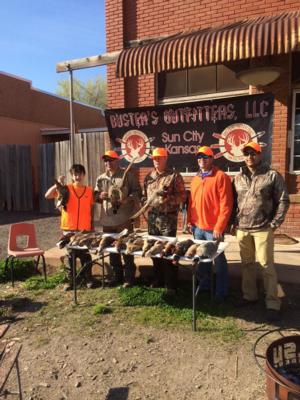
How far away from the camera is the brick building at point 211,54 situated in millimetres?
5512

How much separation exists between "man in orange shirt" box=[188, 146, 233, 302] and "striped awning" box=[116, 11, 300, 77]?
1843 mm

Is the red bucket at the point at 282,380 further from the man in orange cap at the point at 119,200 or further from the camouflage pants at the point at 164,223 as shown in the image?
the man in orange cap at the point at 119,200

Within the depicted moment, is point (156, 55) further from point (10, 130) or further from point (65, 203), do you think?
point (10, 130)

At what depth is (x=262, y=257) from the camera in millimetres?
4359

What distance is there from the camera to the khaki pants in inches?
171

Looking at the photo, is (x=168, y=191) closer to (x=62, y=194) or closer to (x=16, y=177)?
(x=62, y=194)

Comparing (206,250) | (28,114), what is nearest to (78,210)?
(206,250)

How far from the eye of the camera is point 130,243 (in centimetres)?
451

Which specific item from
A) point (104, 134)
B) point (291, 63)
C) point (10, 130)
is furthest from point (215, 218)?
point (10, 130)

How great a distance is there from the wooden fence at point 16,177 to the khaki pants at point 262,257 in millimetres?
10040

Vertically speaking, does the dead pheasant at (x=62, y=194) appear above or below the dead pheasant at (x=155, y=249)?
above

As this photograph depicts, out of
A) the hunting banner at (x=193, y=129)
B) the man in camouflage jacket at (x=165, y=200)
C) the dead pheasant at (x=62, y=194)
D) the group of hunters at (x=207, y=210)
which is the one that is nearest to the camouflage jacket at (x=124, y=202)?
the group of hunters at (x=207, y=210)

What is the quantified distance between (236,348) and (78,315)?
1.99m

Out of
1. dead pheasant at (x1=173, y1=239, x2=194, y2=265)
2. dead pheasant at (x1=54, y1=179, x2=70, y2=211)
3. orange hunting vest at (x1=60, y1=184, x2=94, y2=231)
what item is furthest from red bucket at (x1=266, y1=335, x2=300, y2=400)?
dead pheasant at (x1=54, y1=179, x2=70, y2=211)
